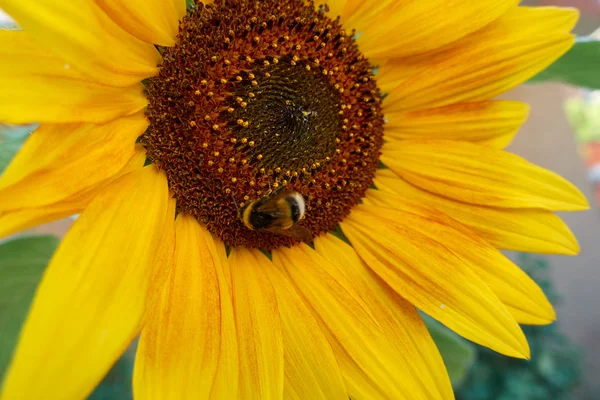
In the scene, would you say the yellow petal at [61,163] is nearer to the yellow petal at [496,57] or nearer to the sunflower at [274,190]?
the sunflower at [274,190]

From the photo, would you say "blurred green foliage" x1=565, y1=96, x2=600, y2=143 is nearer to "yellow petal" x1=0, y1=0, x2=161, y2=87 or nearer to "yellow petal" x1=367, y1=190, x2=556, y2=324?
"yellow petal" x1=367, y1=190, x2=556, y2=324

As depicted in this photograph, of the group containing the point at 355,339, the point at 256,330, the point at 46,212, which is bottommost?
the point at 355,339

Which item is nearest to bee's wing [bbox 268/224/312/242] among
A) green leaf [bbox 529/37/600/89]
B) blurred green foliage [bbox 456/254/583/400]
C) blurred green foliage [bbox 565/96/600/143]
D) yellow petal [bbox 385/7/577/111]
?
yellow petal [bbox 385/7/577/111]

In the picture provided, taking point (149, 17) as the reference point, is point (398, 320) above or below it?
below

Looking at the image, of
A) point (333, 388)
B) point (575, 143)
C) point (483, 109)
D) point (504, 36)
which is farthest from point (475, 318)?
point (575, 143)

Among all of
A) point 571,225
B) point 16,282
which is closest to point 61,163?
point 16,282

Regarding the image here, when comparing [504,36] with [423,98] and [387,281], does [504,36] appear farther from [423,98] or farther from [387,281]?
[387,281]

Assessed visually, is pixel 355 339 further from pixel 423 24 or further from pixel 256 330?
pixel 423 24
